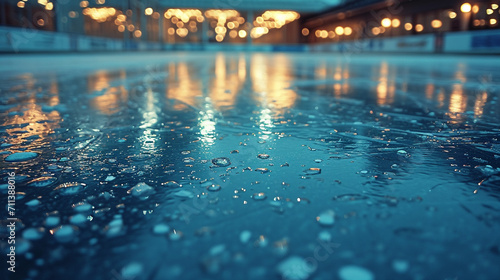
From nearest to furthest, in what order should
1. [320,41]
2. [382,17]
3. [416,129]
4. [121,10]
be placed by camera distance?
[416,129]
[121,10]
[382,17]
[320,41]

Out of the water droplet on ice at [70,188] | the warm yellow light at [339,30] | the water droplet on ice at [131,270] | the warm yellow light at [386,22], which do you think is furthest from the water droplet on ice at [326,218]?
the warm yellow light at [339,30]

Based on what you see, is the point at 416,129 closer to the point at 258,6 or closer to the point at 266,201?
Answer: the point at 266,201

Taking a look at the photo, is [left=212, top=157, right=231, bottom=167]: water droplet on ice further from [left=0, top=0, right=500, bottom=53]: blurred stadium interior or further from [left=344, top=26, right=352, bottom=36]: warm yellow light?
[left=344, top=26, right=352, bottom=36]: warm yellow light

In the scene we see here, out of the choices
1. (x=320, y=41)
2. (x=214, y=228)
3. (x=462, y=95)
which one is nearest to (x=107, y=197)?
(x=214, y=228)

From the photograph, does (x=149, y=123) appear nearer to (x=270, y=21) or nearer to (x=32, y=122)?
(x=32, y=122)

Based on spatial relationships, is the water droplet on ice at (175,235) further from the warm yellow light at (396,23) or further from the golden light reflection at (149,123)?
the warm yellow light at (396,23)
